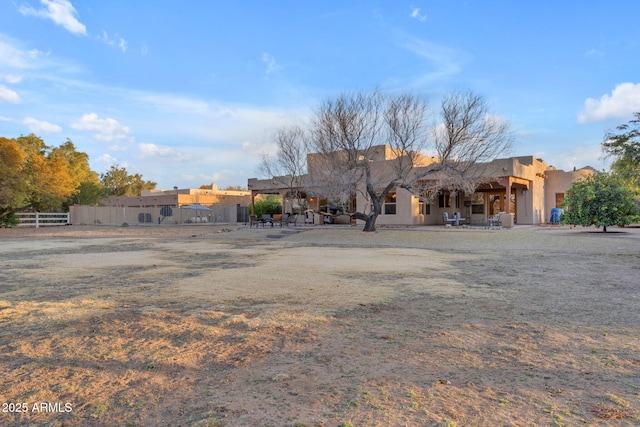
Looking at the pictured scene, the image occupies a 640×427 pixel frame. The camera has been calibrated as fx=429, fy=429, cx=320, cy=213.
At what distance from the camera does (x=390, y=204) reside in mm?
26188

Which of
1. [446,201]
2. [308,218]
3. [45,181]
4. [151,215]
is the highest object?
[45,181]

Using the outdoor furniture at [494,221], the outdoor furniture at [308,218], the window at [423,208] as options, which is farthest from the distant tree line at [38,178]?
the outdoor furniture at [494,221]

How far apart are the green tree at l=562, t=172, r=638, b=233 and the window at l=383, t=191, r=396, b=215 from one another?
383 inches

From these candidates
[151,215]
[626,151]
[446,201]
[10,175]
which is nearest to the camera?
[626,151]

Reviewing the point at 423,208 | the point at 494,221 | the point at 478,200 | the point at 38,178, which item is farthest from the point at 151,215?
the point at 494,221

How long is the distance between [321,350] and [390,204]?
22.8 meters

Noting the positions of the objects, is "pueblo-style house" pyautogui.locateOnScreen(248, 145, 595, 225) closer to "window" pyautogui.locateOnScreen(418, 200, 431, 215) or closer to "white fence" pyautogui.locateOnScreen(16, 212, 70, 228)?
"window" pyautogui.locateOnScreen(418, 200, 431, 215)

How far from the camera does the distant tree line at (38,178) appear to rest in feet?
91.8

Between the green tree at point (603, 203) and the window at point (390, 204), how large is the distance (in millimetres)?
9723

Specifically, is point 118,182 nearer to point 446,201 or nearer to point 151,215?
point 151,215

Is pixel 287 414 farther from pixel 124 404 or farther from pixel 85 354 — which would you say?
pixel 85 354

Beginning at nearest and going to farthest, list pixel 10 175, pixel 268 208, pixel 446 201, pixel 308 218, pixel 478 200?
pixel 478 200 < pixel 446 201 < pixel 10 175 < pixel 308 218 < pixel 268 208

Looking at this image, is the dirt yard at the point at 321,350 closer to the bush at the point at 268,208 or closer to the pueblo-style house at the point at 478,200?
the pueblo-style house at the point at 478,200

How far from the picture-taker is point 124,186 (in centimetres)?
6022
